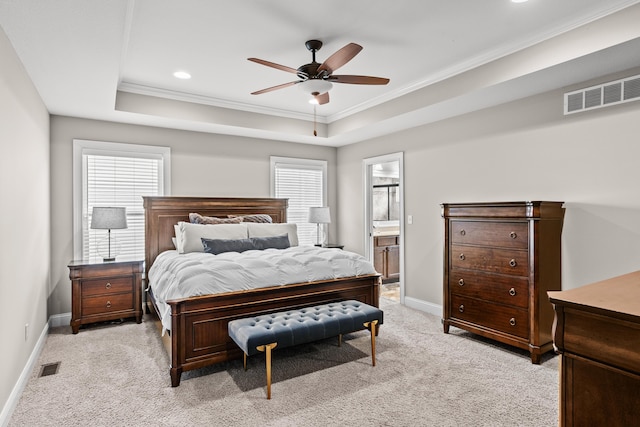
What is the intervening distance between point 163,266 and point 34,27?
7.39 feet

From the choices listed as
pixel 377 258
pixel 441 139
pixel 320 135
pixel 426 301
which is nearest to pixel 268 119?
pixel 320 135

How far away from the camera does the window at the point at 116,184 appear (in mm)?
4402

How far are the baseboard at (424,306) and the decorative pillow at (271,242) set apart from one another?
1883 mm

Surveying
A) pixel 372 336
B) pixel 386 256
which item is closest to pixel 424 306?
pixel 386 256

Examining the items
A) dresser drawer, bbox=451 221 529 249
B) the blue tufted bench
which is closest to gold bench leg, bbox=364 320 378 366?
the blue tufted bench

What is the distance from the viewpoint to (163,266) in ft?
12.2

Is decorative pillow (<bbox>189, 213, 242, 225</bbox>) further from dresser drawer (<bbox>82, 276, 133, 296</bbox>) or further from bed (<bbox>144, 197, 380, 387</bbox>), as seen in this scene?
dresser drawer (<bbox>82, 276, 133, 296</bbox>)

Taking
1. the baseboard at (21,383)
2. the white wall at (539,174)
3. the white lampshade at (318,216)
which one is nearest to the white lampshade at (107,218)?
the baseboard at (21,383)

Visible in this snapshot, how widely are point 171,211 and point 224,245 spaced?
1.16 meters

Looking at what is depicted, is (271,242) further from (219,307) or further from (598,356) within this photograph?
(598,356)

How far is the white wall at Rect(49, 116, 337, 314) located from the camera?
4269 millimetres

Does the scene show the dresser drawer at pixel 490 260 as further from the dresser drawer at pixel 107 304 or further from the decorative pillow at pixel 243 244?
the dresser drawer at pixel 107 304

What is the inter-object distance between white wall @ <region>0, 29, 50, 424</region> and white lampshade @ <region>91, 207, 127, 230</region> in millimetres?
467

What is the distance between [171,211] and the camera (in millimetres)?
4805
